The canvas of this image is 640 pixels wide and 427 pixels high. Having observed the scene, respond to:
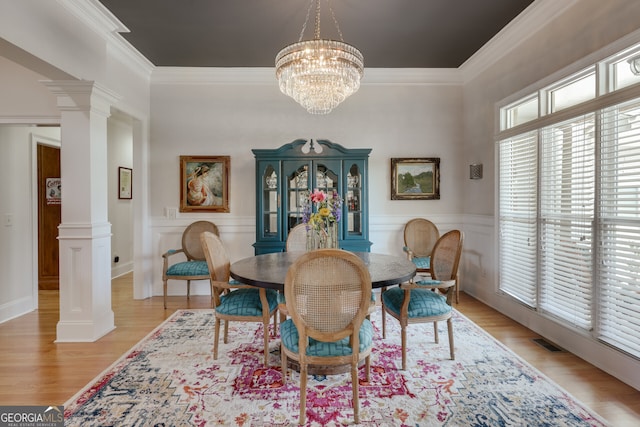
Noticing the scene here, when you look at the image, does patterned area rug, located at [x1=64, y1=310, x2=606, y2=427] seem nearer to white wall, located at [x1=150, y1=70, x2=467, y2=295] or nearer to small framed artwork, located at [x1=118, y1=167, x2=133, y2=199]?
white wall, located at [x1=150, y1=70, x2=467, y2=295]

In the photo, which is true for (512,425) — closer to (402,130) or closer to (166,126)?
(402,130)

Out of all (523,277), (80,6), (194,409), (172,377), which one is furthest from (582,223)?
(80,6)

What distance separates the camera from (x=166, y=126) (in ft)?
14.3

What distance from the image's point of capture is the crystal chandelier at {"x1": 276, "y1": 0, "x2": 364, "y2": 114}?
8.05 feet

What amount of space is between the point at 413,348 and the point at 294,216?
2026 millimetres

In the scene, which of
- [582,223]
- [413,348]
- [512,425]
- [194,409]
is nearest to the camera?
[512,425]

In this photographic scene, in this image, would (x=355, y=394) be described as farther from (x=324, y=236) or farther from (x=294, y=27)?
(x=294, y=27)

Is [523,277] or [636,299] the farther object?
[523,277]

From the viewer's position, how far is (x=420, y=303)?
2.45 m

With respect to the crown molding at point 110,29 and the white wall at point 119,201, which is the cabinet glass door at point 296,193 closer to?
the crown molding at point 110,29

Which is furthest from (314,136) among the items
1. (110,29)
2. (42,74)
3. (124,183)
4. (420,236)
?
(124,183)

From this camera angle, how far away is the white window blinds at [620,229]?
2.17 metres

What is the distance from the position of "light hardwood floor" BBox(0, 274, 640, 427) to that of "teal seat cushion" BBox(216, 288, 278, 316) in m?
1.00

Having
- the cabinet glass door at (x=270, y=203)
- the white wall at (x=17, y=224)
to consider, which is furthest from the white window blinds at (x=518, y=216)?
the white wall at (x=17, y=224)
